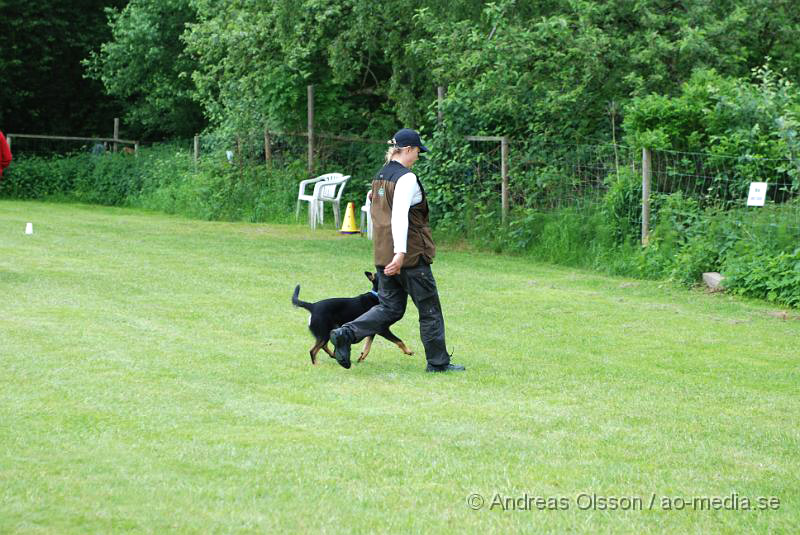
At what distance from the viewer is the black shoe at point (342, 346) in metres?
8.12

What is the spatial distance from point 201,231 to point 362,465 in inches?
627

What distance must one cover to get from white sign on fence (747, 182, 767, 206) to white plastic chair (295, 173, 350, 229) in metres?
10.0

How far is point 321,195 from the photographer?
869 inches

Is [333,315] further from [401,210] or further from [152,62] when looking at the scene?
→ [152,62]

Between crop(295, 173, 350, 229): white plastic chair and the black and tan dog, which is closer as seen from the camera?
the black and tan dog

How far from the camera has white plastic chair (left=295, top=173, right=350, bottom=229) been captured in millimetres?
21744

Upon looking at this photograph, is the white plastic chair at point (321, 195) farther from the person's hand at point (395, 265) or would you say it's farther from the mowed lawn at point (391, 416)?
the person's hand at point (395, 265)

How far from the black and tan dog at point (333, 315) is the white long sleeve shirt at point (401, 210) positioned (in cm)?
60

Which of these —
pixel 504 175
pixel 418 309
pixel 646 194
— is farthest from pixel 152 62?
pixel 418 309

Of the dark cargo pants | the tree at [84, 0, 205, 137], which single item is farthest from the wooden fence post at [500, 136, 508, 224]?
the tree at [84, 0, 205, 137]

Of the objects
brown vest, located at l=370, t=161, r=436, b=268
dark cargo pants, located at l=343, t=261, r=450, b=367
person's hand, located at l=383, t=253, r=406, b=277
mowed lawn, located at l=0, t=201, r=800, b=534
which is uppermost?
brown vest, located at l=370, t=161, r=436, b=268

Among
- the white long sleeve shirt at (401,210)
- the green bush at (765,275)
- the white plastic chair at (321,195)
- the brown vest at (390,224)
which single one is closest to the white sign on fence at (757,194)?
the green bush at (765,275)

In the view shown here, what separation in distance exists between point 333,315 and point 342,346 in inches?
17.4

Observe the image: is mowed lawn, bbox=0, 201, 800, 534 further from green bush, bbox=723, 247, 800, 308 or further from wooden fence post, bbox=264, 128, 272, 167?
wooden fence post, bbox=264, 128, 272, 167
